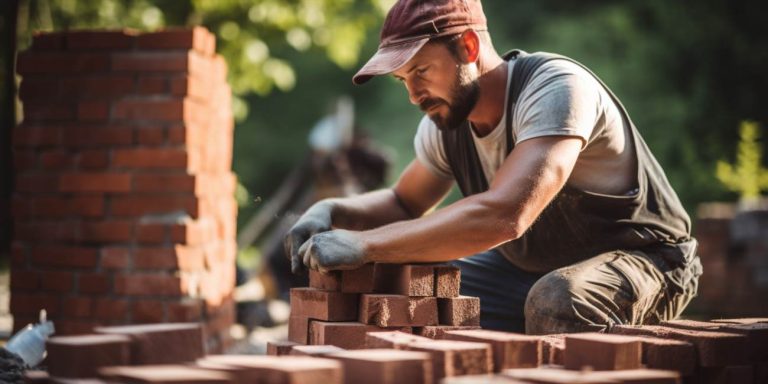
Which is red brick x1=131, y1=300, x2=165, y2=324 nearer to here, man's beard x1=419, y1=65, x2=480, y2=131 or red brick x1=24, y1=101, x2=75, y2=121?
red brick x1=24, y1=101, x2=75, y2=121

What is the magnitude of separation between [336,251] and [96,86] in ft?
6.76

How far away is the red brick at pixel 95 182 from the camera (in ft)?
13.6

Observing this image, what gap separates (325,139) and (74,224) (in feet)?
21.6

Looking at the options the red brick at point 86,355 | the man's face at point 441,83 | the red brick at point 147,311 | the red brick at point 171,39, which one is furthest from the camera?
the red brick at point 171,39

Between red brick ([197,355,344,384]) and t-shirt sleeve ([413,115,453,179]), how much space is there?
1.76 meters

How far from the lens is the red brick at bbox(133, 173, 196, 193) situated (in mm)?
4129

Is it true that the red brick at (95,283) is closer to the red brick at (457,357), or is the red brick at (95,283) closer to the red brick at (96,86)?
the red brick at (96,86)

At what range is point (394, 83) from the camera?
21625mm

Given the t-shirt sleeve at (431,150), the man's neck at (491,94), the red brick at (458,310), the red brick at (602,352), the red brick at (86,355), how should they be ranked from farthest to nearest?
the t-shirt sleeve at (431,150)
the man's neck at (491,94)
the red brick at (458,310)
the red brick at (602,352)
the red brick at (86,355)

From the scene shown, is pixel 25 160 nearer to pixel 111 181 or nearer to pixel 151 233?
pixel 111 181

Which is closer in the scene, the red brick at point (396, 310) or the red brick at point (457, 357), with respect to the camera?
the red brick at point (457, 357)

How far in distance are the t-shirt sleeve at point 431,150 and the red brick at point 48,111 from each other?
1.69 m

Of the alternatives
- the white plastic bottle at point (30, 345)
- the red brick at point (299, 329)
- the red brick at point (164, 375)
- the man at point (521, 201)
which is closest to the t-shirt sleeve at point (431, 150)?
the man at point (521, 201)

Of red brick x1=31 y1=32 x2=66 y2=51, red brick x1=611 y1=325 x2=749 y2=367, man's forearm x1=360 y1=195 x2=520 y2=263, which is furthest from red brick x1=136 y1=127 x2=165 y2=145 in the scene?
red brick x1=611 y1=325 x2=749 y2=367
